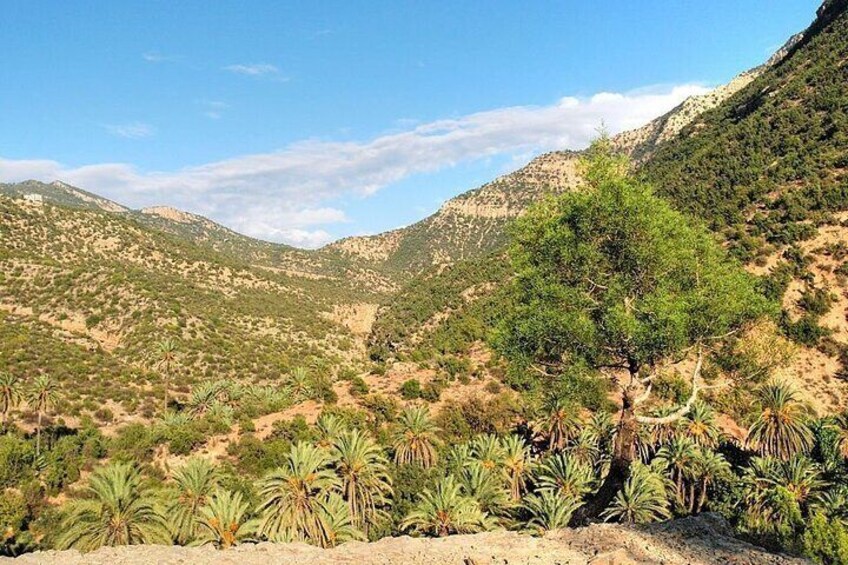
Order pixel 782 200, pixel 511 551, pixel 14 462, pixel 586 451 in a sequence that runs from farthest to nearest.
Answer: pixel 782 200 → pixel 14 462 → pixel 586 451 → pixel 511 551

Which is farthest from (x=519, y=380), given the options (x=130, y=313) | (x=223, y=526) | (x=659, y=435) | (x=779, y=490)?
(x=130, y=313)

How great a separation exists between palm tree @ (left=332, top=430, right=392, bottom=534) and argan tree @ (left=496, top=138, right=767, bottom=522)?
1373cm

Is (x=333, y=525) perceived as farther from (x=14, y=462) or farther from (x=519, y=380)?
(x=14, y=462)

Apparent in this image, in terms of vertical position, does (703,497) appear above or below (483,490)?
below

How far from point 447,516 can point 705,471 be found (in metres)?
16.3

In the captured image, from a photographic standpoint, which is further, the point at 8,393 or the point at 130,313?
the point at 130,313

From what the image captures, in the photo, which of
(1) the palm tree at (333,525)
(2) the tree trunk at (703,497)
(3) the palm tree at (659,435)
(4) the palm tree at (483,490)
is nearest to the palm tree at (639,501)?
(4) the palm tree at (483,490)

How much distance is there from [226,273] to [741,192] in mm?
111376

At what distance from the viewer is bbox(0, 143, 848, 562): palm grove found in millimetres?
19828

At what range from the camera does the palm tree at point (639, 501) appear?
22094mm

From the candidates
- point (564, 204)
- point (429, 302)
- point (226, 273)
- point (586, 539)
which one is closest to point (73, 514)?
point (586, 539)

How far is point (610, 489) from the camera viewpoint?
22156 millimetres

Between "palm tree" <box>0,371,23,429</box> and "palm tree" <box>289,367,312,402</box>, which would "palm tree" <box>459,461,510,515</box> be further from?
"palm tree" <box>0,371,23,429</box>

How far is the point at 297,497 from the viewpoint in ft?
86.5
